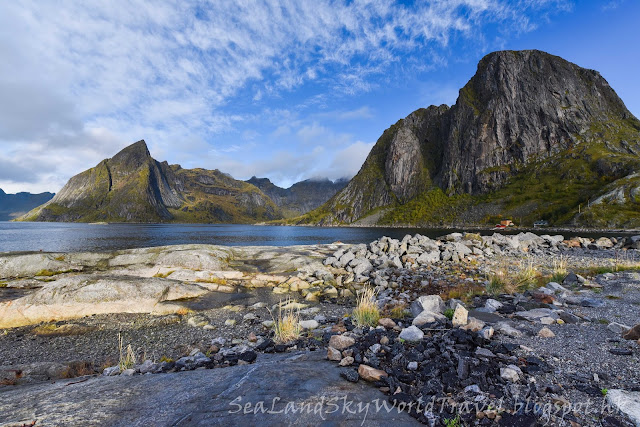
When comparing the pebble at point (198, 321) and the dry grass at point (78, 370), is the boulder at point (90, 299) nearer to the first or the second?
the pebble at point (198, 321)

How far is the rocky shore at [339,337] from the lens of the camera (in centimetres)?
489

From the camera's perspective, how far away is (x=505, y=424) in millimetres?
4234

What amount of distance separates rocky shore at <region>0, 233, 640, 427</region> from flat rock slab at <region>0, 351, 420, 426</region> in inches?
2.1

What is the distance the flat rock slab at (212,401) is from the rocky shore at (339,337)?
0.18 feet

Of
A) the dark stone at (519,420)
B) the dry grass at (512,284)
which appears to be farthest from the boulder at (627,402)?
the dry grass at (512,284)

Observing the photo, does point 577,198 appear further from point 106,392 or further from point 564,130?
point 106,392

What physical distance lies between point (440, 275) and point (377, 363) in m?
20.8

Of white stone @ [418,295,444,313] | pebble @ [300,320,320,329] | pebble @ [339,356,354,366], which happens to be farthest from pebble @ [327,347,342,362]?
pebble @ [300,320,320,329]

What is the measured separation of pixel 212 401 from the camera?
16.6ft

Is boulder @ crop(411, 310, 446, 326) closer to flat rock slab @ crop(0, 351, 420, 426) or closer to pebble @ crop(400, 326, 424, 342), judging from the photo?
pebble @ crop(400, 326, 424, 342)

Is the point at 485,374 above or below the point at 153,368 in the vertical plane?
above

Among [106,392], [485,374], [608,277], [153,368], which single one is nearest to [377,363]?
[485,374]

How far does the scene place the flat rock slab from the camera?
450cm

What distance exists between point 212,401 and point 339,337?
3824 millimetres
